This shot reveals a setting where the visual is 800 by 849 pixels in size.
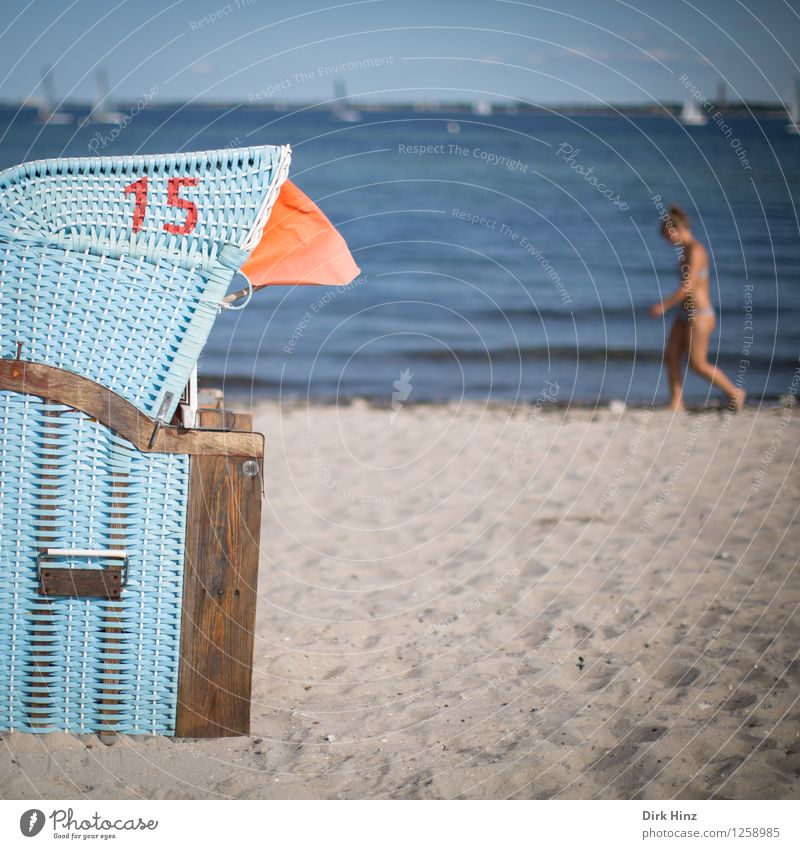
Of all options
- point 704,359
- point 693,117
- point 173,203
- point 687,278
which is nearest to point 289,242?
point 173,203

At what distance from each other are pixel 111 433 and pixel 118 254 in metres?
0.48

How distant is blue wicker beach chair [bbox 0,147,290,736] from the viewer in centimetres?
234

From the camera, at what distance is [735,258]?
13609 millimetres

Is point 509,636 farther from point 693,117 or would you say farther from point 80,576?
point 693,117

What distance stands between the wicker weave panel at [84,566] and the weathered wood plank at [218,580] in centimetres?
3

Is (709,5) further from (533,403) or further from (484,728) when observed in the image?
(484,728)

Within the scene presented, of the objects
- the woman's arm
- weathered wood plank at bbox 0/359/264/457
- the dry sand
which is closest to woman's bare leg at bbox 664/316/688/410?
the woman's arm

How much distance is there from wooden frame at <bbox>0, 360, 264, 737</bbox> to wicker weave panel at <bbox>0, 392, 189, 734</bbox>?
3 cm

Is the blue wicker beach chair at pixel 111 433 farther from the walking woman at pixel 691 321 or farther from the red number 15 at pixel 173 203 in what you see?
the walking woman at pixel 691 321

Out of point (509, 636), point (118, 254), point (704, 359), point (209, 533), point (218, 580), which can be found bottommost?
point (509, 636)

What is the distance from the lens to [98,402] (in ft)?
7.80

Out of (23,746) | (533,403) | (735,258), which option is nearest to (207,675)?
(23,746)

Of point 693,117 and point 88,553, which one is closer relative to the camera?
point 88,553

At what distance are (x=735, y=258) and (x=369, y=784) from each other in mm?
12711
